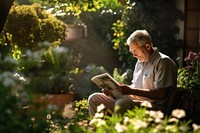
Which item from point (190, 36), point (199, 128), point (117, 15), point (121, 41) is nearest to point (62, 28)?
point (121, 41)

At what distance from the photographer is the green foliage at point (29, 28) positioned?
809 centimetres

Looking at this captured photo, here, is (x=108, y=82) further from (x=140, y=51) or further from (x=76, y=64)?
(x=76, y=64)

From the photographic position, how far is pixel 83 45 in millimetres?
11492

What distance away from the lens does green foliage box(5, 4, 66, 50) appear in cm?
809

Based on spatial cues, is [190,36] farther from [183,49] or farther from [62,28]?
[62,28]

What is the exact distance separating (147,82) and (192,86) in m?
1.01

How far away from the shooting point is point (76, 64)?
1065 centimetres

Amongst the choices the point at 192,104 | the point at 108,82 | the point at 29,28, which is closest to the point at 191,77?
the point at 192,104

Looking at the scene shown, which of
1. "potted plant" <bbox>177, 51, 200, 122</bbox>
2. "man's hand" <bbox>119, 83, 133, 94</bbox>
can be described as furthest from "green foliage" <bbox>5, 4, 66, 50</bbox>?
"man's hand" <bbox>119, 83, 133, 94</bbox>

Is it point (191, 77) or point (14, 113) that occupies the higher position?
point (14, 113)

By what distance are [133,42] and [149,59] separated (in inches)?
8.9

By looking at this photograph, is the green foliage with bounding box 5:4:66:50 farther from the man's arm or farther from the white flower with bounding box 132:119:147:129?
the white flower with bounding box 132:119:147:129

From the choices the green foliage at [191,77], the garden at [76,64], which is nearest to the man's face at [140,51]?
the garden at [76,64]

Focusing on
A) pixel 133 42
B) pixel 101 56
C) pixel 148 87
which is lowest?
pixel 101 56
